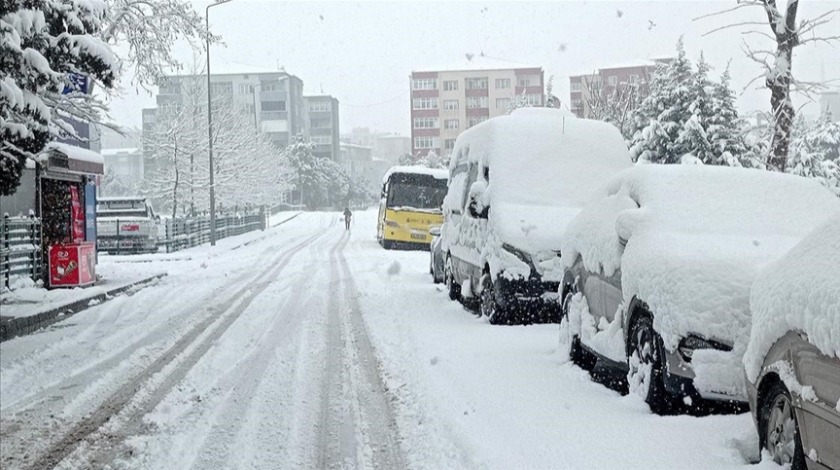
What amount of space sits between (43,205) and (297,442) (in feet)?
51.4

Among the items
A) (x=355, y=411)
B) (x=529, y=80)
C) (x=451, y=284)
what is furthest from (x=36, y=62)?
(x=529, y=80)

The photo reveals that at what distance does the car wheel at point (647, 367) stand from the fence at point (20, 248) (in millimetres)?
12675

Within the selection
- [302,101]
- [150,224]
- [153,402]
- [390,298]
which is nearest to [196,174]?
[150,224]

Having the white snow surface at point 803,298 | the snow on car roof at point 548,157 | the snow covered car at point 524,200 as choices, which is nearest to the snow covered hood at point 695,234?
the white snow surface at point 803,298

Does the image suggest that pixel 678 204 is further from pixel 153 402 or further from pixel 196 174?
pixel 196 174

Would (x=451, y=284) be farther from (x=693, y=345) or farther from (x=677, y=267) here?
(x=693, y=345)

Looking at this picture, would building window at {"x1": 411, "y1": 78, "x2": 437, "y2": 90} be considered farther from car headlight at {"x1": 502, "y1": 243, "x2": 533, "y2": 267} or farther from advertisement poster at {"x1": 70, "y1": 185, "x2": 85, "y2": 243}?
car headlight at {"x1": 502, "y1": 243, "x2": 533, "y2": 267}

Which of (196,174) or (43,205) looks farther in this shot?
(196,174)

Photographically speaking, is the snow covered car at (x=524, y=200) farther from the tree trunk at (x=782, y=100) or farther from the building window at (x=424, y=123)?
the building window at (x=424, y=123)

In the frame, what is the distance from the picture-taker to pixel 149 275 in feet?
63.9

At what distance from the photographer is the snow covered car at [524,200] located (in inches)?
386

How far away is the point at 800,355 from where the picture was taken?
12.7 feet

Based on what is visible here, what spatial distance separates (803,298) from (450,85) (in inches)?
4218

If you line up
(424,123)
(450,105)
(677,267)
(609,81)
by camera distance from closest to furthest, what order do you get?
1. (677,267)
2. (609,81)
3. (450,105)
4. (424,123)
